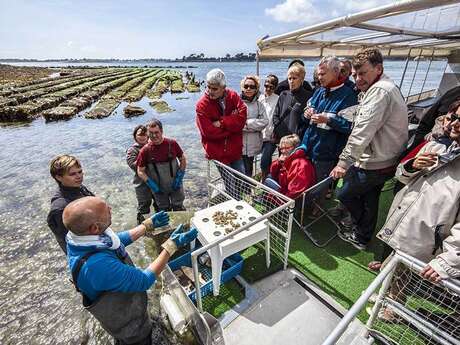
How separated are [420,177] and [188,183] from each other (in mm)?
6757

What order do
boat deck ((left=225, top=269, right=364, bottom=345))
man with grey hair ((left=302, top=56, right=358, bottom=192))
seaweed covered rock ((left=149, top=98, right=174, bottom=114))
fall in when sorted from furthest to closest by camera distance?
seaweed covered rock ((left=149, top=98, right=174, bottom=114)), man with grey hair ((left=302, top=56, right=358, bottom=192)), boat deck ((left=225, top=269, right=364, bottom=345))

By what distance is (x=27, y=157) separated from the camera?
1087 centimetres

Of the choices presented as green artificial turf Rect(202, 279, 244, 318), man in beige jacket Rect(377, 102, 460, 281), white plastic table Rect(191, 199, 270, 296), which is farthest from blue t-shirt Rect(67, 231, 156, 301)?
man in beige jacket Rect(377, 102, 460, 281)

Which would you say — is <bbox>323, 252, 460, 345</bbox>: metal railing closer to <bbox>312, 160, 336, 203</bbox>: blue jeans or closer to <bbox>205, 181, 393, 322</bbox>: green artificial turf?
<bbox>205, 181, 393, 322</bbox>: green artificial turf

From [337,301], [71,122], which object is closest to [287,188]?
[337,301]

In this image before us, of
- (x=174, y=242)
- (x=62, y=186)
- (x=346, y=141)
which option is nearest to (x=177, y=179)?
(x=62, y=186)

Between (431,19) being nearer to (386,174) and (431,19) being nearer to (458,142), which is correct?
(386,174)

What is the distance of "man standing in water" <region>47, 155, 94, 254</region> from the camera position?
9.05 feet

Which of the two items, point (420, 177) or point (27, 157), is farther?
point (27, 157)

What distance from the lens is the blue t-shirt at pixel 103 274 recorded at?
184 cm

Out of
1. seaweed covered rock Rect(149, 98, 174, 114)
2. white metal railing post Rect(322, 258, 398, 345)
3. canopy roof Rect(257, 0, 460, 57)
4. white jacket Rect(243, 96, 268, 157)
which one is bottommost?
seaweed covered rock Rect(149, 98, 174, 114)

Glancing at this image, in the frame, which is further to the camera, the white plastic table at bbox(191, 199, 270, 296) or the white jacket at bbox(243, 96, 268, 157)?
the white jacket at bbox(243, 96, 268, 157)

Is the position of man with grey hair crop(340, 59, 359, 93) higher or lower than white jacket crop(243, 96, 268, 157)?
higher

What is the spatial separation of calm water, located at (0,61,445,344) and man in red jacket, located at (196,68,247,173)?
2822mm
